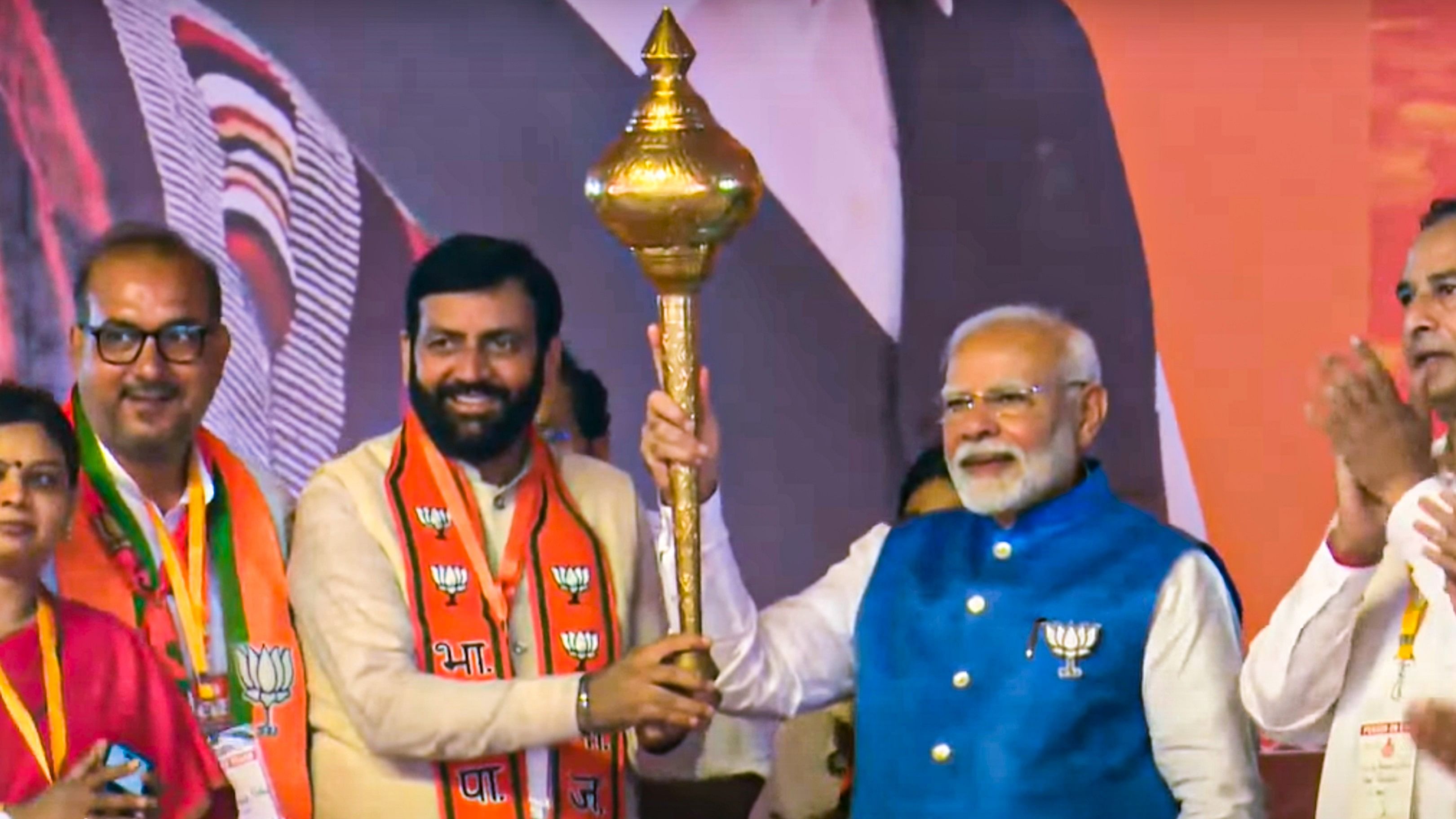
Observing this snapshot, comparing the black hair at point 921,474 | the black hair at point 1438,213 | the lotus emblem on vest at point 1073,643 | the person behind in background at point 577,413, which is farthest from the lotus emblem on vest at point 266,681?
the black hair at point 1438,213

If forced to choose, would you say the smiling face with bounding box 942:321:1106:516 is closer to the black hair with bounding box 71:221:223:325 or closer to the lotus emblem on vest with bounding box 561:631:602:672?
the lotus emblem on vest with bounding box 561:631:602:672

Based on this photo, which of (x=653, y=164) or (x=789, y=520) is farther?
(x=789, y=520)

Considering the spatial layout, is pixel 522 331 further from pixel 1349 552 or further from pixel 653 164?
pixel 1349 552

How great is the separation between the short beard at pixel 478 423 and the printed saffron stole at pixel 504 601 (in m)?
0.03

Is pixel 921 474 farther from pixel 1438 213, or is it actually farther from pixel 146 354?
pixel 146 354

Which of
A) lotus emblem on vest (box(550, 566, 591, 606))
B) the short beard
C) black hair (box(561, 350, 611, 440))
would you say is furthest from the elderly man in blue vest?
black hair (box(561, 350, 611, 440))

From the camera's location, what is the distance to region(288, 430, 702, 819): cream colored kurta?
3.95m

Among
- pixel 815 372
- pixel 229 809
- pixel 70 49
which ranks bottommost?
pixel 229 809

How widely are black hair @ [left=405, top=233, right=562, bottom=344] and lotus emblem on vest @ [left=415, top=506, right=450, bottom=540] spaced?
11.8 inches

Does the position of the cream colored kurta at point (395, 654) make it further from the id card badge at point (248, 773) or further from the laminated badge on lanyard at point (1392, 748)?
the laminated badge on lanyard at point (1392, 748)

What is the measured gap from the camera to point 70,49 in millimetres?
4457

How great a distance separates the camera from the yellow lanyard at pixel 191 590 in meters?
4.18

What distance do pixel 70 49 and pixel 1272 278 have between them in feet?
6.92

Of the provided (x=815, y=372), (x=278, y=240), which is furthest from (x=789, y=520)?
(x=278, y=240)
